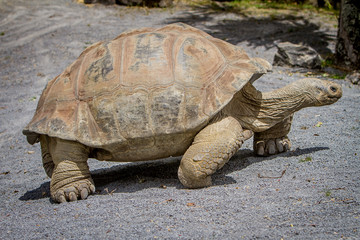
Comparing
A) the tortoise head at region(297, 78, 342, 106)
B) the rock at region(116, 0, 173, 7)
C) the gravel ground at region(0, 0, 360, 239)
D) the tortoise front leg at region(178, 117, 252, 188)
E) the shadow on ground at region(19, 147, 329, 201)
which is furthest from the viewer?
the rock at region(116, 0, 173, 7)

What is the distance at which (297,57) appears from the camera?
816 cm

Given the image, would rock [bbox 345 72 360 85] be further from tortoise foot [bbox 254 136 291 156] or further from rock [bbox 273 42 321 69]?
tortoise foot [bbox 254 136 291 156]

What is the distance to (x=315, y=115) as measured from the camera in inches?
224

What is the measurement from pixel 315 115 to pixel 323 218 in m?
3.26

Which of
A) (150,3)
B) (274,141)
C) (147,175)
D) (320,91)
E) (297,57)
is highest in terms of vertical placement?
(150,3)

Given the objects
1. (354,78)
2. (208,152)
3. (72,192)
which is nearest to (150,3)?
(354,78)

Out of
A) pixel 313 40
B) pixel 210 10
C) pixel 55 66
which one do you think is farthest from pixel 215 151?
pixel 210 10

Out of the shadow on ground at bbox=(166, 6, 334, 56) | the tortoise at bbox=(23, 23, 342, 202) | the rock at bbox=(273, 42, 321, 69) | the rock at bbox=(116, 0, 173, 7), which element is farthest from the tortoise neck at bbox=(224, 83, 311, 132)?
the rock at bbox=(116, 0, 173, 7)

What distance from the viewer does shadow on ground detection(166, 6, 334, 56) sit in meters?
10.4

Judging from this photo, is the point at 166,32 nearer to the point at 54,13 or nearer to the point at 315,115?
the point at 315,115

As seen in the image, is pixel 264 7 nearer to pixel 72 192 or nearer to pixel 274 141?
pixel 274 141

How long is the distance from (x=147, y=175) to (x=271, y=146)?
1.41 metres

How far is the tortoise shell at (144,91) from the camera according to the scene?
11.3 feet

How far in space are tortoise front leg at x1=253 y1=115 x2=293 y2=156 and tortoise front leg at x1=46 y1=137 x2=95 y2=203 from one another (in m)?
1.89
